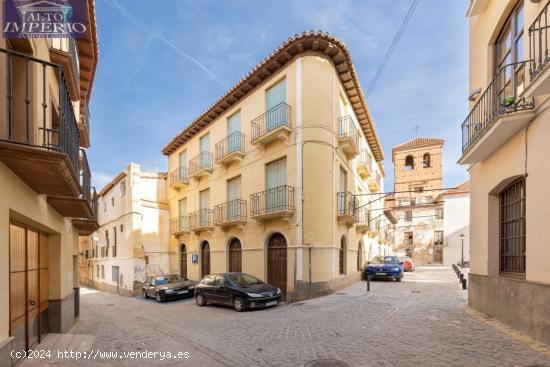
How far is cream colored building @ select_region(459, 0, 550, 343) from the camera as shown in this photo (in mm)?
5930

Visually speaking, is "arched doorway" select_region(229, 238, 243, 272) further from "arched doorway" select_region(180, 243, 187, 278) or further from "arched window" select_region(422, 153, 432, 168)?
"arched window" select_region(422, 153, 432, 168)

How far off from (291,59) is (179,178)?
37.8 ft

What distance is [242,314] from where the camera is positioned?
10.8 m

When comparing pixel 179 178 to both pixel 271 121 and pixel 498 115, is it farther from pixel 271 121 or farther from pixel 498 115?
pixel 498 115

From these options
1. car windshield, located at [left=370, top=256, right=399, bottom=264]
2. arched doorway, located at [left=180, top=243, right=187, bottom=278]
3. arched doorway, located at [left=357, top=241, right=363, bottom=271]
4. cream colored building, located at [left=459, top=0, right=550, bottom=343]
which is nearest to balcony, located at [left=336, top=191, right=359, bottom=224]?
arched doorway, located at [left=357, top=241, right=363, bottom=271]

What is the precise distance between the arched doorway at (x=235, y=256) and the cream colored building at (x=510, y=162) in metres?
10.2

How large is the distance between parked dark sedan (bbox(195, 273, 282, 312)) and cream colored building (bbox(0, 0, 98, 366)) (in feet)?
16.0

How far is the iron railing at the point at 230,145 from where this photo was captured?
16328mm

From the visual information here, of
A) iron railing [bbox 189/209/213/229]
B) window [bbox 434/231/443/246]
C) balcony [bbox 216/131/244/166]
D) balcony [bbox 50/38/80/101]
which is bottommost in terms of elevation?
window [bbox 434/231/443/246]

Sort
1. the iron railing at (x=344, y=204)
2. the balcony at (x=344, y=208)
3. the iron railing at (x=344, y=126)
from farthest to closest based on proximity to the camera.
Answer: the iron railing at (x=344, y=126), the iron railing at (x=344, y=204), the balcony at (x=344, y=208)

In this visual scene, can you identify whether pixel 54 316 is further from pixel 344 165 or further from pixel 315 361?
pixel 344 165

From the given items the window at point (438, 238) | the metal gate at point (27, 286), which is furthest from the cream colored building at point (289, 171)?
the window at point (438, 238)

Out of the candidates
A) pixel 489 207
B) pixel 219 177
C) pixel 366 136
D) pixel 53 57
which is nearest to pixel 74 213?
pixel 53 57

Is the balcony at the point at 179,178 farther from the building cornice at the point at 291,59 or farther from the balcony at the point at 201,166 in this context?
the building cornice at the point at 291,59
